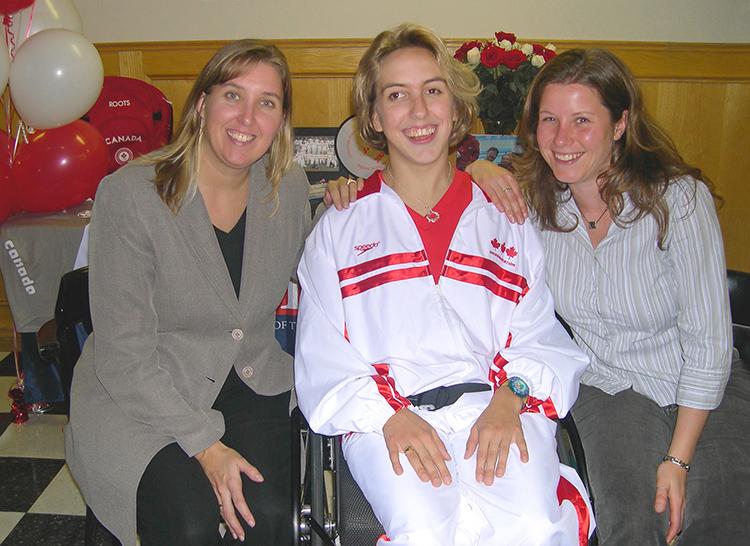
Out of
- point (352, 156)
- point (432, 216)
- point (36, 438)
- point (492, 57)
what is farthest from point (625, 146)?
point (36, 438)

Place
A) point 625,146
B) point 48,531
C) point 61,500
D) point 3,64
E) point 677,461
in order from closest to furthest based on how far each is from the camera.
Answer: point 677,461 < point 625,146 < point 48,531 < point 61,500 < point 3,64

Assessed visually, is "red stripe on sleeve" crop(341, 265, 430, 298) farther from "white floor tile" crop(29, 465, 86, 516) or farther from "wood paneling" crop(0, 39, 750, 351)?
"wood paneling" crop(0, 39, 750, 351)

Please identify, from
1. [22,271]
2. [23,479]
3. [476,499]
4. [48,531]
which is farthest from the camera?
[22,271]

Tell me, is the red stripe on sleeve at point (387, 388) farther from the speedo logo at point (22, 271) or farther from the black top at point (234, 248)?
the speedo logo at point (22, 271)

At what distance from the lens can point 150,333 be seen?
166 cm

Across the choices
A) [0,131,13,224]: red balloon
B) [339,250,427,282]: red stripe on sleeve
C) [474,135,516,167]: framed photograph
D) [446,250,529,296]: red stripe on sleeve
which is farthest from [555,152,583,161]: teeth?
[0,131,13,224]: red balloon

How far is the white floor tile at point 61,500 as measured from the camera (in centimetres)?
228

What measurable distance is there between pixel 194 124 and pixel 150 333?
53 cm

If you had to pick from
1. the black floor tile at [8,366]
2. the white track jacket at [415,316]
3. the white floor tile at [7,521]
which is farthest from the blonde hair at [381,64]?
the black floor tile at [8,366]

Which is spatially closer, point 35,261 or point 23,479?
point 23,479

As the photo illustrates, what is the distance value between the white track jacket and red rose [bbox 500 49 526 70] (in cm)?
135

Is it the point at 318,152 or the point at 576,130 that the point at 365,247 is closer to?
the point at 576,130

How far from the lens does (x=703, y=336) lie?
160cm

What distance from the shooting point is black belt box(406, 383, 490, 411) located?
159 centimetres
